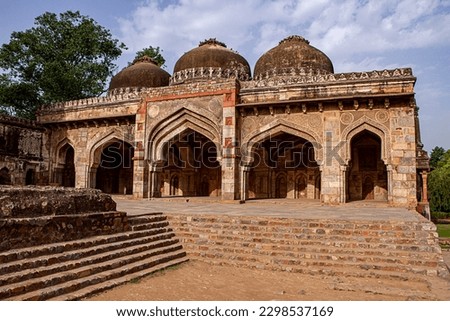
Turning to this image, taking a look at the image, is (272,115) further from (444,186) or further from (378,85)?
(444,186)

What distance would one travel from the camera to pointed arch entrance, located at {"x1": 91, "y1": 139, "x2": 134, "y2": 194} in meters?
20.2

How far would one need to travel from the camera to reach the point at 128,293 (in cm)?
473

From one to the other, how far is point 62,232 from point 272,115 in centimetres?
961

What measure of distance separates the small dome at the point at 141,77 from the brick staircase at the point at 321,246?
14.1 meters

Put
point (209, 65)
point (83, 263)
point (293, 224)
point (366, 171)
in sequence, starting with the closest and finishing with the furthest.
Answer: point (83, 263), point (293, 224), point (366, 171), point (209, 65)

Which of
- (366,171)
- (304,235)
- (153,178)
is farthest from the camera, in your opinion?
(366,171)

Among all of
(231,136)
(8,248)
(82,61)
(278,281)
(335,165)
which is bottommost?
(278,281)

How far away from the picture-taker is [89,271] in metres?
5.02

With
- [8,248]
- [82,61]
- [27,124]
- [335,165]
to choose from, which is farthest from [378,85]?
[82,61]

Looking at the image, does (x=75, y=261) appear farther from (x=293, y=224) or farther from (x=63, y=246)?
(x=293, y=224)

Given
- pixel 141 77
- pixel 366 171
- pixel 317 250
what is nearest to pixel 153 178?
pixel 141 77

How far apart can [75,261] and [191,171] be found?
14.4 meters

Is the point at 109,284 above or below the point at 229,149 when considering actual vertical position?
below

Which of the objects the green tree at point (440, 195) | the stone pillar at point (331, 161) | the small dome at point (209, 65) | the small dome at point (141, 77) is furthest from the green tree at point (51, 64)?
the green tree at point (440, 195)
